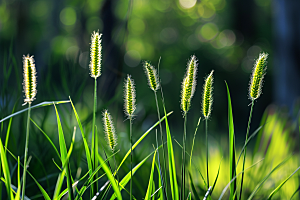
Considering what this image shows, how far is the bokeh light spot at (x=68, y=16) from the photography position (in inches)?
345

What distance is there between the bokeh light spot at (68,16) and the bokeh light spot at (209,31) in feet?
16.5

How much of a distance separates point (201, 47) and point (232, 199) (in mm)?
10759

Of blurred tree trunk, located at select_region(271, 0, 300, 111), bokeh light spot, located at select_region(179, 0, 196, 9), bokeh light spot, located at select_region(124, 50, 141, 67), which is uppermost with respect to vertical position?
bokeh light spot, located at select_region(179, 0, 196, 9)

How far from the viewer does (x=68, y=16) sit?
9008mm

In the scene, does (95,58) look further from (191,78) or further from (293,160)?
(293,160)

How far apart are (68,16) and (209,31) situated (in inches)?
213

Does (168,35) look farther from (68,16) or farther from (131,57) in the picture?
(68,16)

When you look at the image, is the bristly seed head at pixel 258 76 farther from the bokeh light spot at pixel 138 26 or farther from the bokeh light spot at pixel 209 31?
the bokeh light spot at pixel 209 31

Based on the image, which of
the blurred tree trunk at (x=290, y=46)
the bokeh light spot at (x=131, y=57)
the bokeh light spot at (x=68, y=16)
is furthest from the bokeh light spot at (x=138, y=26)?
the blurred tree trunk at (x=290, y=46)

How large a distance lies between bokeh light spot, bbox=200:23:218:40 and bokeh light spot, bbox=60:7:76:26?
5.04 m

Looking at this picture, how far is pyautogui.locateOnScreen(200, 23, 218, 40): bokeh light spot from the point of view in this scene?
1049cm

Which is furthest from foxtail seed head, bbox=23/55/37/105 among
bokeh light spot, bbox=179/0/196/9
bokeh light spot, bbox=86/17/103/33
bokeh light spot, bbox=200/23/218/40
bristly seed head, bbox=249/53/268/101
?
bokeh light spot, bbox=200/23/218/40

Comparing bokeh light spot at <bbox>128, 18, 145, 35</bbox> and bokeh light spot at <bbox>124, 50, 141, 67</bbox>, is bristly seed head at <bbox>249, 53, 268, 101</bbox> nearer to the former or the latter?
bokeh light spot at <bbox>128, 18, 145, 35</bbox>

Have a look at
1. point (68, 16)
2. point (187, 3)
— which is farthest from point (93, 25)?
point (187, 3)
